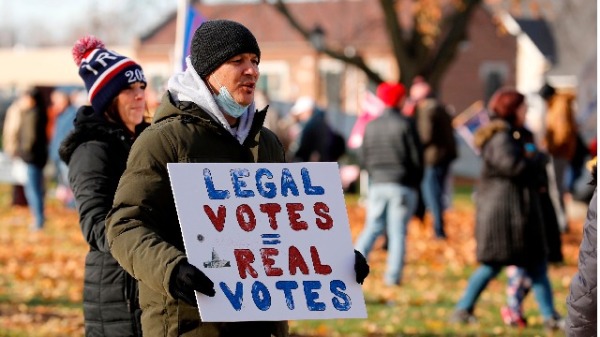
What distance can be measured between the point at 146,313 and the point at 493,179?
5921 mm

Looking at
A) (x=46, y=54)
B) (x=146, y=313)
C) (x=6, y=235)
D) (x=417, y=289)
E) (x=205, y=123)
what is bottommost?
(x=46, y=54)

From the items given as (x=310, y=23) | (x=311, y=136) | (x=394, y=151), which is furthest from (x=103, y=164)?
(x=310, y=23)

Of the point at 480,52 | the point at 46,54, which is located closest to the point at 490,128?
the point at 480,52

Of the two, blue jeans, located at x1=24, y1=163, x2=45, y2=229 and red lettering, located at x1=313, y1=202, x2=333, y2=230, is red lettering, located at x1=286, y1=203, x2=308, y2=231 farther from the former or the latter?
blue jeans, located at x1=24, y1=163, x2=45, y2=229

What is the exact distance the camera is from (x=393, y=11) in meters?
27.8

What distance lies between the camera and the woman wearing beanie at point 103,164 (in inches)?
215

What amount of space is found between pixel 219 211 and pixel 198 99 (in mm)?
390

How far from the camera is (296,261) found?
4418 millimetres

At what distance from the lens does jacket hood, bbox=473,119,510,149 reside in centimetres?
1008

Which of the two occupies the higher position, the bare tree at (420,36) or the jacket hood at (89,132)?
the jacket hood at (89,132)

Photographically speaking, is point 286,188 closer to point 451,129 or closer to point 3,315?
point 3,315

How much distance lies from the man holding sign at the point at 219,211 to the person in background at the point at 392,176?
25.8 ft

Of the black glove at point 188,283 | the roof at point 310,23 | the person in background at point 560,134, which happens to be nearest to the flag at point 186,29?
the person in background at point 560,134

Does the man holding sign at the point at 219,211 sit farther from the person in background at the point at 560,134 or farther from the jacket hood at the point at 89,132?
the person in background at the point at 560,134
